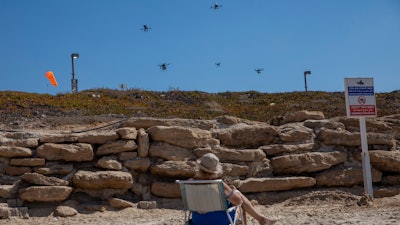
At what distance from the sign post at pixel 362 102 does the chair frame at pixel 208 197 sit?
14.0 ft

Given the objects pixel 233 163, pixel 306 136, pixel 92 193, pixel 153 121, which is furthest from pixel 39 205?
pixel 306 136

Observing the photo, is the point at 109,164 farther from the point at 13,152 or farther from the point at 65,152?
the point at 13,152

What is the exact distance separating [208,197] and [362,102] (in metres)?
4.90

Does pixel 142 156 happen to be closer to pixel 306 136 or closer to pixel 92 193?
pixel 92 193

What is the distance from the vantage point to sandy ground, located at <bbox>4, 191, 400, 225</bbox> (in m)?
7.17

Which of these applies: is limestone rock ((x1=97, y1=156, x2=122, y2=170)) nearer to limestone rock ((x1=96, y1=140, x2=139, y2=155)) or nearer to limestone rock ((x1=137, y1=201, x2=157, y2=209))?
limestone rock ((x1=96, y1=140, x2=139, y2=155))

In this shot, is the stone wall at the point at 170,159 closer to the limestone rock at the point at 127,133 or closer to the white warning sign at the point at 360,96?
the limestone rock at the point at 127,133

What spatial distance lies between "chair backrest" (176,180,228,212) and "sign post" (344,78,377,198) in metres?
4.47

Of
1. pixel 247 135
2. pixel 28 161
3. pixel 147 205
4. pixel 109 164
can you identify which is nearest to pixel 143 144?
pixel 109 164

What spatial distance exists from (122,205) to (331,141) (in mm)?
4449

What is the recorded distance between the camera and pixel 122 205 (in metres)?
8.69

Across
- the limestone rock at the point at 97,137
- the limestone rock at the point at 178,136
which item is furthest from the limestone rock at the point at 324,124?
the limestone rock at the point at 97,137

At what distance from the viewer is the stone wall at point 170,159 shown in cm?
876

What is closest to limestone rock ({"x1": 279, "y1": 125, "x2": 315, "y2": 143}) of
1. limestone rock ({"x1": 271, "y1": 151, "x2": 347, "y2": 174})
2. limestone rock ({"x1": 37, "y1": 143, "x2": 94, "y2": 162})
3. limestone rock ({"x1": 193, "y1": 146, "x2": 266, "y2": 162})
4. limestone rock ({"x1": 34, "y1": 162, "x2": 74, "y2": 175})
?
limestone rock ({"x1": 271, "y1": 151, "x2": 347, "y2": 174})
